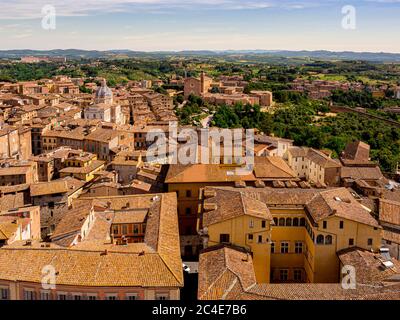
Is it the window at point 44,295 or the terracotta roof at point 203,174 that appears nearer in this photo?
the window at point 44,295

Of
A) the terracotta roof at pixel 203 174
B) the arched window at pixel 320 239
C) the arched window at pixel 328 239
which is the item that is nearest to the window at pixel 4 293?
the terracotta roof at pixel 203 174

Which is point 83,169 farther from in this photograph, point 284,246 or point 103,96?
point 103,96

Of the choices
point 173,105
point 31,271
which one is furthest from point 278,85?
point 31,271

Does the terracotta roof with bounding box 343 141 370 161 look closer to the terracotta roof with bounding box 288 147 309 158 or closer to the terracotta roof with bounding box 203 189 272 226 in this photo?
the terracotta roof with bounding box 288 147 309 158

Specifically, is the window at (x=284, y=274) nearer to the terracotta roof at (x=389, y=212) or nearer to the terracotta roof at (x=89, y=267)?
the terracotta roof at (x=389, y=212)

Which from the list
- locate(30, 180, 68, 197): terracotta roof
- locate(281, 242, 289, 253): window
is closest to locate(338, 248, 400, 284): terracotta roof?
locate(281, 242, 289, 253): window

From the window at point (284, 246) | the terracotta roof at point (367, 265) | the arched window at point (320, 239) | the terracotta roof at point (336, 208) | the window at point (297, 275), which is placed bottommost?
the window at point (297, 275)

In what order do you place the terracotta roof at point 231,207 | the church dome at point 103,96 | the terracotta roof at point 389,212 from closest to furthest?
the terracotta roof at point 231,207, the terracotta roof at point 389,212, the church dome at point 103,96

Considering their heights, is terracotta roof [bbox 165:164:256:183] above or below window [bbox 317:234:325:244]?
above

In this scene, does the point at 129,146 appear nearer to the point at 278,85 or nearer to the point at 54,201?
the point at 54,201
